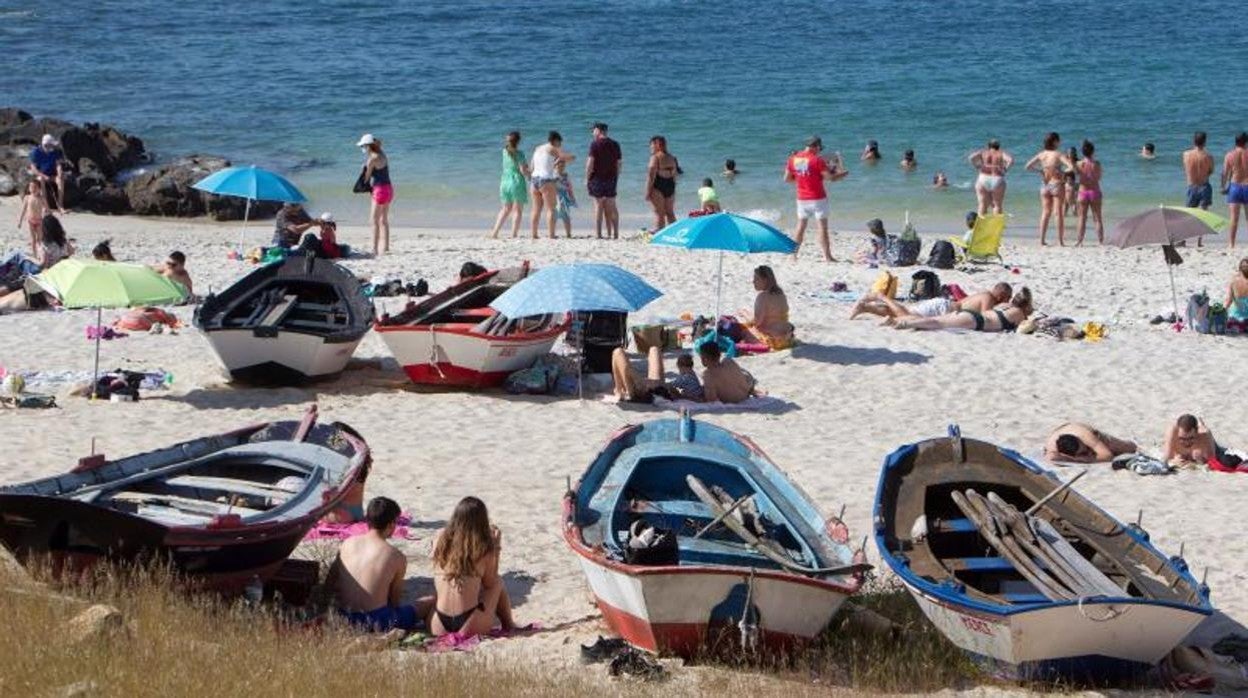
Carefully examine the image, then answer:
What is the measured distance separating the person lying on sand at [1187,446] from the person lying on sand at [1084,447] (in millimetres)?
354

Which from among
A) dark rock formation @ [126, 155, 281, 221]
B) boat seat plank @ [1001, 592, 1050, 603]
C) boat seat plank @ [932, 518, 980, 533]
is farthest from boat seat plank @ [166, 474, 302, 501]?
dark rock formation @ [126, 155, 281, 221]

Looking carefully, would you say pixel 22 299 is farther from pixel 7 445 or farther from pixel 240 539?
pixel 240 539

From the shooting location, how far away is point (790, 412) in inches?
637

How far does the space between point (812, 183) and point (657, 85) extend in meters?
21.1

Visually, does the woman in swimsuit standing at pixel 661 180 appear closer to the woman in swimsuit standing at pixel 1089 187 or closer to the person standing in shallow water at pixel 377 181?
the person standing in shallow water at pixel 377 181

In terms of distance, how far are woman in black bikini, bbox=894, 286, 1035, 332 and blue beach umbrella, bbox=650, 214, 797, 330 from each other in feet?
8.58

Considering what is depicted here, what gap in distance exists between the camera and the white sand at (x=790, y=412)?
1295cm

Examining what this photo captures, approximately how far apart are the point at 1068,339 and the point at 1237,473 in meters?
4.45

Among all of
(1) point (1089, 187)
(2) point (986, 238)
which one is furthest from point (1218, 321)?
(1) point (1089, 187)

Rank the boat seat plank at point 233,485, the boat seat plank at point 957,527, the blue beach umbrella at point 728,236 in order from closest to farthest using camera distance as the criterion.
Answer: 1. the boat seat plank at point 957,527
2. the boat seat plank at point 233,485
3. the blue beach umbrella at point 728,236

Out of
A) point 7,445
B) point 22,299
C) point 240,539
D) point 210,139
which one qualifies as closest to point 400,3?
point 210,139

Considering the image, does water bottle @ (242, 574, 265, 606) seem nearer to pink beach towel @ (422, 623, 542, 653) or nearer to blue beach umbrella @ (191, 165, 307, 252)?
pink beach towel @ (422, 623, 542, 653)

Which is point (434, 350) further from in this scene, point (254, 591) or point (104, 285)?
point (254, 591)

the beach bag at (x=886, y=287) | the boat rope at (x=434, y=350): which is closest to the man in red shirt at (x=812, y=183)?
the beach bag at (x=886, y=287)
